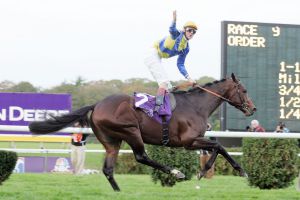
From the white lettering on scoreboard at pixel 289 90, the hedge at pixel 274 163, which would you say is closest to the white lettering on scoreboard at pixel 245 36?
the white lettering on scoreboard at pixel 289 90

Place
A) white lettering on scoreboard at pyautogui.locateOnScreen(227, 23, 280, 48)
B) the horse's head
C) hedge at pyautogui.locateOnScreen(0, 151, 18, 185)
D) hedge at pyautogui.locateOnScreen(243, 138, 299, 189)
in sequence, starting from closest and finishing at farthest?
hedge at pyautogui.locateOnScreen(0, 151, 18, 185)
the horse's head
hedge at pyautogui.locateOnScreen(243, 138, 299, 189)
white lettering on scoreboard at pyautogui.locateOnScreen(227, 23, 280, 48)

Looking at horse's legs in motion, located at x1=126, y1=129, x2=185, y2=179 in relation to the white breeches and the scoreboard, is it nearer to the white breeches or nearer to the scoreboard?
the white breeches

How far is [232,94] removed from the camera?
328 inches

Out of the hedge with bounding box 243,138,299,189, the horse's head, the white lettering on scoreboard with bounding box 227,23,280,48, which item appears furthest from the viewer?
the white lettering on scoreboard with bounding box 227,23,280,48

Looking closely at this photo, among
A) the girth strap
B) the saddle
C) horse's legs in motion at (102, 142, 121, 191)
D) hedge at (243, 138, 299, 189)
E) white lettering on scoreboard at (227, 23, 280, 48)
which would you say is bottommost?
hedge at (243, 138, 299, 189)

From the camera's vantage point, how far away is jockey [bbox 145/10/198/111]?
7695 mm

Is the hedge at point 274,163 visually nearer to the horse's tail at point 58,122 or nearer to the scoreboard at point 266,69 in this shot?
the horse's tail at point 58,122

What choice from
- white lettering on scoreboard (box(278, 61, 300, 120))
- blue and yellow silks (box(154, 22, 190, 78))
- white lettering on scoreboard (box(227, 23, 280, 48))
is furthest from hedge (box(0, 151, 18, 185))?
white lettering on scoreboard (box(278, 61, 300, 120))

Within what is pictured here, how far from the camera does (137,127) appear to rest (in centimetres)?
764

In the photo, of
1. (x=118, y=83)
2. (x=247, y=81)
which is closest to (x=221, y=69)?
(x=247, y=81)

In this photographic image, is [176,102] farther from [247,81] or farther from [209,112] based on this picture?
[247,81]

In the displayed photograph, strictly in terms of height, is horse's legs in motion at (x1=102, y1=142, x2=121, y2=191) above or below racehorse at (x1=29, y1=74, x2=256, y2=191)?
below

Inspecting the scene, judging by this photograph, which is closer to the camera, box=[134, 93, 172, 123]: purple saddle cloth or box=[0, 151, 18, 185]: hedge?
box=[134, 93, 172, 123]: purple saddle cloth

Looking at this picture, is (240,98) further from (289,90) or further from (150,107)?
(289,90)
